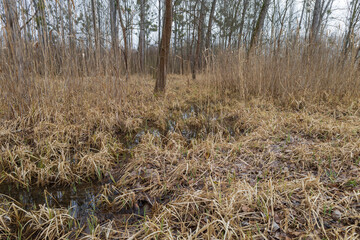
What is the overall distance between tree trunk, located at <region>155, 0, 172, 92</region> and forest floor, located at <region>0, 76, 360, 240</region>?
2096mm

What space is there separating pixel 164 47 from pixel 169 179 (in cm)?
377

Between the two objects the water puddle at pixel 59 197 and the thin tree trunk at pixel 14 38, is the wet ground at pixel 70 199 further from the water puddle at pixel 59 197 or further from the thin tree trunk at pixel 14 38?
the thin tree trunk at pixel 14 38

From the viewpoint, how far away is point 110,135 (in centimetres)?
246

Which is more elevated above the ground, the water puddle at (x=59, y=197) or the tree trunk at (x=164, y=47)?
the tree trunk at (x=164, y=47)

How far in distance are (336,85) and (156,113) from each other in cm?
402

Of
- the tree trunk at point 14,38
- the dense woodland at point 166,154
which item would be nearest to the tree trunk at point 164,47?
the dense woodland at point 166,154

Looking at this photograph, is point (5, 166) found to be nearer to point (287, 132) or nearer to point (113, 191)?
point (113, 191)

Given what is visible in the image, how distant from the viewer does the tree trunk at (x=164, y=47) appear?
13.7 feet

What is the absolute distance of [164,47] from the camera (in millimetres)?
4555

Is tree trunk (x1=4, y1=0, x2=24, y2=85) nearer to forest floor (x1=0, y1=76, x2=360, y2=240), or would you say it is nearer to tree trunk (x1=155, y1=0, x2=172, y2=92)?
forest floor (x1=0, y1=76, x2=360, y2=240)

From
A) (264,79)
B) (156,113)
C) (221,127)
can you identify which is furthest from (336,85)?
(156,113)

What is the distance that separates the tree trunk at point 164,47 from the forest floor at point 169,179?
2096 mm

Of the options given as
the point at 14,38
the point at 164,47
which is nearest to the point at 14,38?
the point at 14,38

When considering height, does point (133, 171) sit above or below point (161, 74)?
below
